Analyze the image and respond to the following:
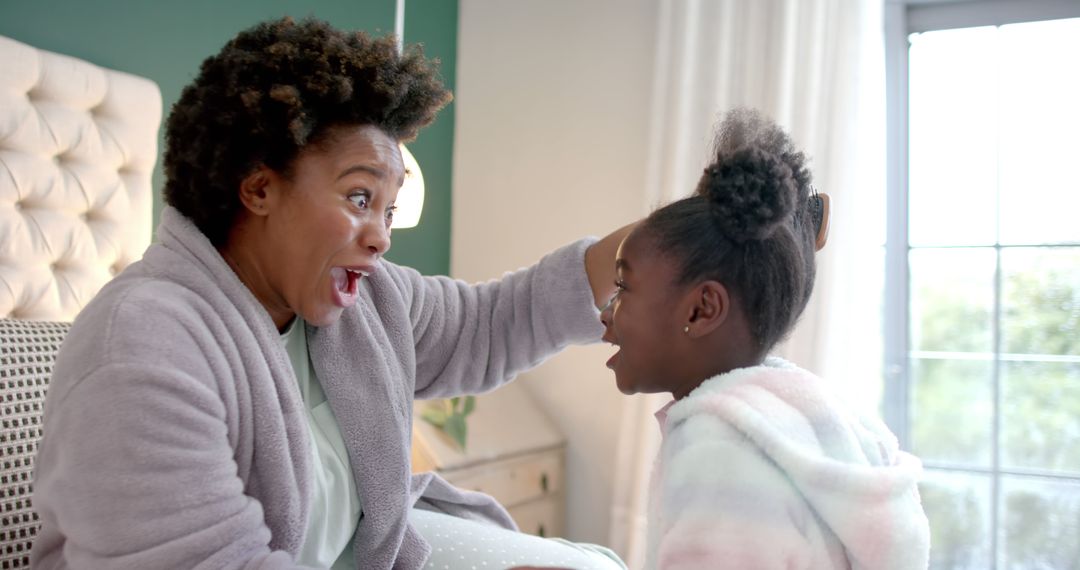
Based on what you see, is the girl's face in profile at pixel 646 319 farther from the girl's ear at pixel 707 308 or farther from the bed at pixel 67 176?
the bed at pixel 67 176

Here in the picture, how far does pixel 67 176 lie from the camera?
2.05 m

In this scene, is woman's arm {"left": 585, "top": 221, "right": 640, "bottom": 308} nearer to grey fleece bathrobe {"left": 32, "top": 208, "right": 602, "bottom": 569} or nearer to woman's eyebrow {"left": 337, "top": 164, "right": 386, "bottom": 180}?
grey fleece bathrobe {"left": 32, "top": 208, "right": 602, "bottom": 569}

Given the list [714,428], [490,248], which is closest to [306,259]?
[714,428]

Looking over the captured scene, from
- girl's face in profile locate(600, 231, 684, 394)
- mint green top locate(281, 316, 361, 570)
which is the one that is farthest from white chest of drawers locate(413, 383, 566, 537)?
girl's face in profile locate(600, 231, 684, 394)

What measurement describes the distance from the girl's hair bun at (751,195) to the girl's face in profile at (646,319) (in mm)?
91

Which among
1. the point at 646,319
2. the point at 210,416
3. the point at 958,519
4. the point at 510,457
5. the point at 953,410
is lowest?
the point at 958,519

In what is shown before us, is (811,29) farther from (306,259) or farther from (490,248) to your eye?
(306,259)

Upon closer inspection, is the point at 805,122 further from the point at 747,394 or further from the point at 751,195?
the point at 747,394

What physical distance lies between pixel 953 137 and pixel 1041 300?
1.95 ft

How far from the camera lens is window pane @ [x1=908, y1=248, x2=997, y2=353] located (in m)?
3.04

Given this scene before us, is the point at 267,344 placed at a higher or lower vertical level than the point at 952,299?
lower

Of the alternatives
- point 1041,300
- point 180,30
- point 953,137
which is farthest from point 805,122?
point 180,30

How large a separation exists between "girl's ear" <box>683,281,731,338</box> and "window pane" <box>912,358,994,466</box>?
2311 millimetres

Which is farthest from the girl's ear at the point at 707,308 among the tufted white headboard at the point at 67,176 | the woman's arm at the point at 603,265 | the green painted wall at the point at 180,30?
the tufted white headboard at the point at 67,176
